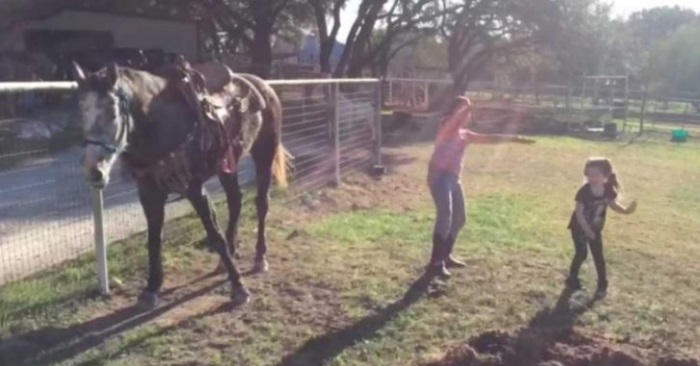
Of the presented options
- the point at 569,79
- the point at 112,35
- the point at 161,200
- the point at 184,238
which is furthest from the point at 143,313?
the point at 569,79

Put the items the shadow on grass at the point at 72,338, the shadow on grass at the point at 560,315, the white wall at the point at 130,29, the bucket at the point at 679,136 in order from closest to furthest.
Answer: the shadow on grass at the point at 72,338 < the shadow on grass at the point at 560,315 < the bucket at the point at 679,136 < the white wall at the point at 130,29

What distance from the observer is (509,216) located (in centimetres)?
861

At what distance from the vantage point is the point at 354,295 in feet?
17.8

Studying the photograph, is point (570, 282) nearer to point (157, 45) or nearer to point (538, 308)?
point (538, 308)

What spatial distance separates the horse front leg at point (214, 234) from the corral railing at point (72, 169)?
2.26 ft

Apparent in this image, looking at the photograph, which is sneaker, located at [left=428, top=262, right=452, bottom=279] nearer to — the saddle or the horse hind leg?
the horse hind leg

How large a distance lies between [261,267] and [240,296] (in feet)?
2.83

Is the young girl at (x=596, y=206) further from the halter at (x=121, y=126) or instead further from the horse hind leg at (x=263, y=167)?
the halter at (x=121, y=126)

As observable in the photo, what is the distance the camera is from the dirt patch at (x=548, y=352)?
13.7 feet

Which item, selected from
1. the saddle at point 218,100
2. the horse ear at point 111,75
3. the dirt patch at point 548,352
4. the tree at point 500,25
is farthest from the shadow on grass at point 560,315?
the tree at point 500,25

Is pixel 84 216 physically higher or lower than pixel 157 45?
lower

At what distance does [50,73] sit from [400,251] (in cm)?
1702

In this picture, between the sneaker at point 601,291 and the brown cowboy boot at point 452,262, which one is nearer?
the sneaker at point 601,291

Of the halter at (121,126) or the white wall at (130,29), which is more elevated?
the white wall at (130,29)
